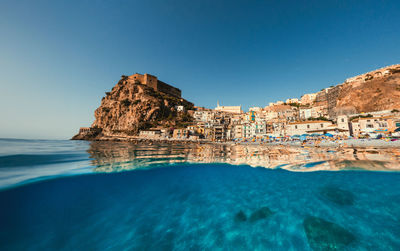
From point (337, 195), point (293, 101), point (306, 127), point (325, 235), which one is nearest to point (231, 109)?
point (293, 101)

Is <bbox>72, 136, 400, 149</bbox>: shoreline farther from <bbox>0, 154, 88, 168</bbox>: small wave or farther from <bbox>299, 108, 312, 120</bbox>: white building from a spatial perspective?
<bbox>299, 108, 312, 120</bbox>: white building

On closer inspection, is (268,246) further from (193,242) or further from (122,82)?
(122,82)

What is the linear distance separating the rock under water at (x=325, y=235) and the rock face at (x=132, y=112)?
67629 mm

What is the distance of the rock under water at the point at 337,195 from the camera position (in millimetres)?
5782

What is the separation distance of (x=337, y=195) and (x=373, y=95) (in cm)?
7775

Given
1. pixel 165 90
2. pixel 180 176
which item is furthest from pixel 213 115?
pixel 180 176

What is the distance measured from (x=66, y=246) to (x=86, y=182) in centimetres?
522

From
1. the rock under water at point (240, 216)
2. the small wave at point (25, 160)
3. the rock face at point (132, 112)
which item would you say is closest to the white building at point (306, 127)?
the rock under water at point (240, 216)

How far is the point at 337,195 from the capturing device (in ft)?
21.2

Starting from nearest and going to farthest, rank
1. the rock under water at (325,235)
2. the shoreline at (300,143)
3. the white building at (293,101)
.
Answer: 1. the rock under water at (325,235)
2. the shoreline at (300,143)
3. the white building at (293,101)

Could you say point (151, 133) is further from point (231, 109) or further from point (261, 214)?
point (231, 109)

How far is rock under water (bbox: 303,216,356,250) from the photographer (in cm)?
363

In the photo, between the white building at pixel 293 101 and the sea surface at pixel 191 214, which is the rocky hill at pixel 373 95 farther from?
the sea surface at pixel 191 214

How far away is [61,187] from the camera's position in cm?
731
